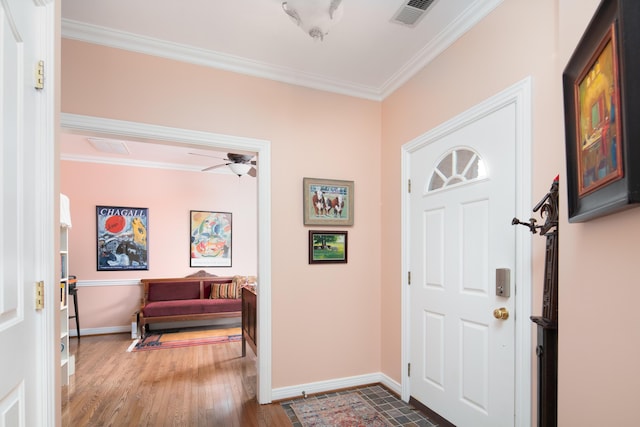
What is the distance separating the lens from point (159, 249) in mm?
5738

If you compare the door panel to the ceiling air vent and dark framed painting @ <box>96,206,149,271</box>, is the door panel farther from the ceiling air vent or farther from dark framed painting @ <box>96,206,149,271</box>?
dark framed painting @ <box>96,206,149,271</box>

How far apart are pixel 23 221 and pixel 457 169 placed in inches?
93.6

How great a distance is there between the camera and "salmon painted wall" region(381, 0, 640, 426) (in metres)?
0.95

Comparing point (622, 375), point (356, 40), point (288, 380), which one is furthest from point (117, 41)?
point (622, 375)

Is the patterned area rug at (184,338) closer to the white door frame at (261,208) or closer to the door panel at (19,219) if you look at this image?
the white door frame at (261,208)

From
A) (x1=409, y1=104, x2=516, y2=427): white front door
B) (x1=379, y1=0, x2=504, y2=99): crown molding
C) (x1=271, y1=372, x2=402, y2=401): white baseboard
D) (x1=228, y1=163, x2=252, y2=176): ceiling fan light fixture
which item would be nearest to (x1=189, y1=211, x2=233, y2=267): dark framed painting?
(x1=228, y1=163, x2=252, y2=176): ceiling fan light fixture

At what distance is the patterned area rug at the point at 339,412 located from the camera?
250 centimetres

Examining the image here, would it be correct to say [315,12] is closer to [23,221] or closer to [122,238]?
[23,221]

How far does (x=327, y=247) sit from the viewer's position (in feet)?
10.2

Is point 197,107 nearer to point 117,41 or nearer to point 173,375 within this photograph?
point 117,41

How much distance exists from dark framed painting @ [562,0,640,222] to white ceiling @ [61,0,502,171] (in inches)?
53.5

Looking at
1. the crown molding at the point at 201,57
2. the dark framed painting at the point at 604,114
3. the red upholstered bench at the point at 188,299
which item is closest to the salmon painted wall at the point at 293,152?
the crown molding at the point at 201,57

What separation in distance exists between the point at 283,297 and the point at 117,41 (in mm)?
2387

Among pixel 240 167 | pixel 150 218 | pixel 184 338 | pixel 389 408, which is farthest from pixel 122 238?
pixel 389 408
